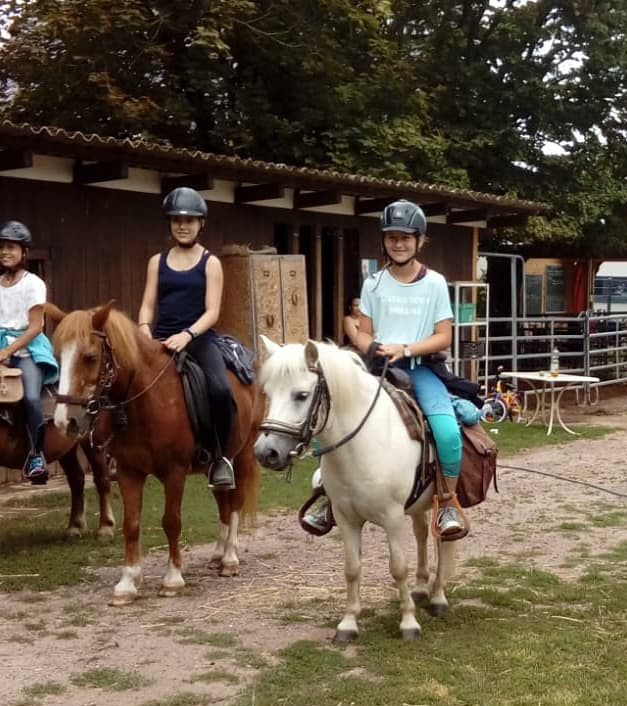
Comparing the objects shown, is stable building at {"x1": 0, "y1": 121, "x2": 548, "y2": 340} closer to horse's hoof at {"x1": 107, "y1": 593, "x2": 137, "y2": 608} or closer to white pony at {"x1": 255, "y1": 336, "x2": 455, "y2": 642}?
horse's hoof at {"x1": 107, "y1": 593, "x2": 137, "y2": 608}

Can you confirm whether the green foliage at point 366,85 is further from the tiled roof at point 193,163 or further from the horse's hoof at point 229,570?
the horse's hoof at point 229,570

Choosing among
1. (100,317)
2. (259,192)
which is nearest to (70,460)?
(100,317)

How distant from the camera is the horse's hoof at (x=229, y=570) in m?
5.90

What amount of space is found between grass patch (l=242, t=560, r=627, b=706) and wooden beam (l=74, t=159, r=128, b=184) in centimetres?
522

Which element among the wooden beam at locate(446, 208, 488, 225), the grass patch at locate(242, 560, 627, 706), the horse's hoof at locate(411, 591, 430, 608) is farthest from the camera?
the wooden beam at locate(446, 208, 488, 225)

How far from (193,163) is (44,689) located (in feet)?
20.1

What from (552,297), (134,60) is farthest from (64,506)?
(552,297)

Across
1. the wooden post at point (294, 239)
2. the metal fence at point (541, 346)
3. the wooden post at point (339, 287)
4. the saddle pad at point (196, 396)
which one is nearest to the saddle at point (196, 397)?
the saddle pad at point (196, 396)

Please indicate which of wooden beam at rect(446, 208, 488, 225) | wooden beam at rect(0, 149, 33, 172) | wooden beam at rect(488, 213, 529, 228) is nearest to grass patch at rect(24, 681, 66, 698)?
wooden beam at rect(0, 149, 33, 172)

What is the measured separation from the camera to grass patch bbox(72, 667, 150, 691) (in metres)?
4.07

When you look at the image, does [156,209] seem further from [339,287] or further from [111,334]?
[111,334]

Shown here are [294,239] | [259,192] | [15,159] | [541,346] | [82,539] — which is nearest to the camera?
[82,539]

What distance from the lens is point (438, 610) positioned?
500 centimetres

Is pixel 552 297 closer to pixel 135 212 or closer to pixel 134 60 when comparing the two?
pixel 134 60
